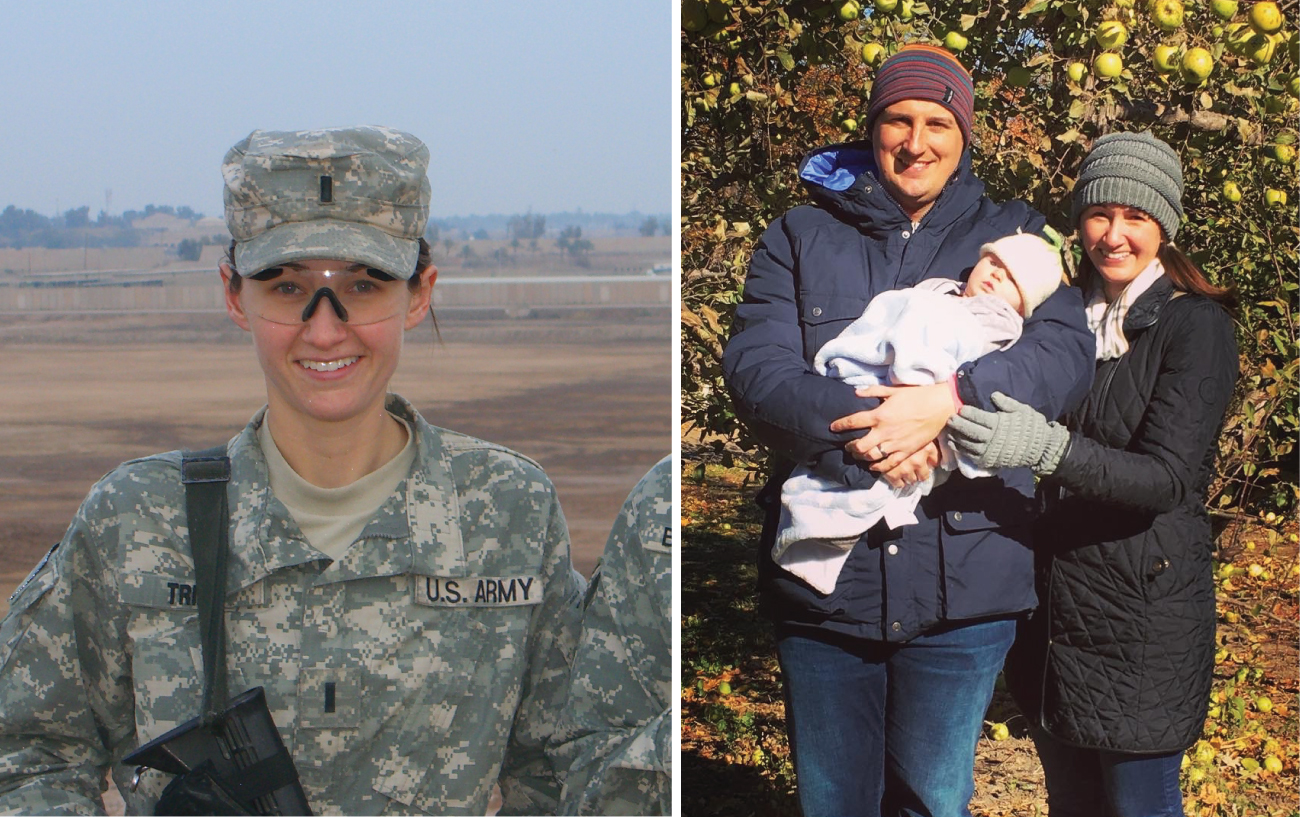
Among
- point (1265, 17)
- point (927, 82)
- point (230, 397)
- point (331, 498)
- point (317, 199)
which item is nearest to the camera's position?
point (317, 199)

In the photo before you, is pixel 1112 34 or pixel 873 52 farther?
pixel 873 52

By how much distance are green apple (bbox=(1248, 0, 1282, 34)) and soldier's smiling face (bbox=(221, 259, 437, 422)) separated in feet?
5.54

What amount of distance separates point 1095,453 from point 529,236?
112cm

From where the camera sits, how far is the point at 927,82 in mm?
2268

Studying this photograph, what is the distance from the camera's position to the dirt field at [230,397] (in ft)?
10.5

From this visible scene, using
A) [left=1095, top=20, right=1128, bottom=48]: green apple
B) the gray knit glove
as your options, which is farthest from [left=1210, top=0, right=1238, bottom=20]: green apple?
the gray knit glove

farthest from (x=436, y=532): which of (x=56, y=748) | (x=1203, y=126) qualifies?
(x=1203, y=126)

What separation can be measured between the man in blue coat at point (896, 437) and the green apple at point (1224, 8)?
0.62m

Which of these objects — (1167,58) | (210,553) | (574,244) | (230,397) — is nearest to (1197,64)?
(1167,58)

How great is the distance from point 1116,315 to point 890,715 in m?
0.81

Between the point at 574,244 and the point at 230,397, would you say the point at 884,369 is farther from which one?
the point at 230,397

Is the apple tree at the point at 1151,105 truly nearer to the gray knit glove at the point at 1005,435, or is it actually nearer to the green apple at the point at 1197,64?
the green apple at the point at 1197,64

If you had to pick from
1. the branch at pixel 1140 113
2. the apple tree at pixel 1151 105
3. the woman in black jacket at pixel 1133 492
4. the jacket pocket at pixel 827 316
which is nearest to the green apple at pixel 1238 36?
the apple tree at pixel 1151 105

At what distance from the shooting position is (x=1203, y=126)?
8.71 ft
